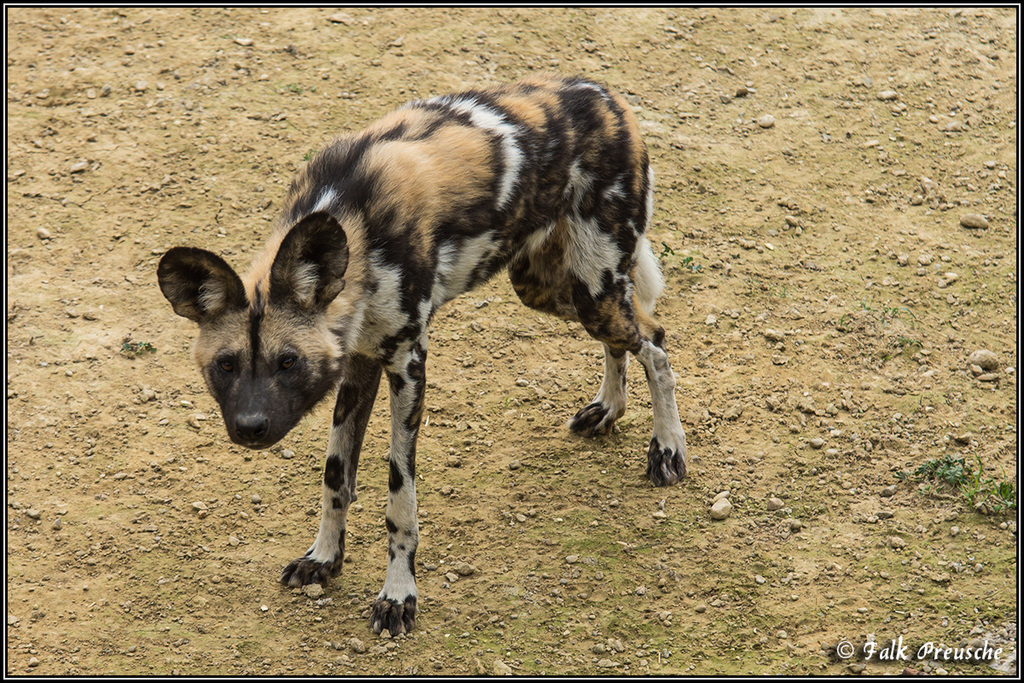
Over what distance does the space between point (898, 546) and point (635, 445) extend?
4.47 ft

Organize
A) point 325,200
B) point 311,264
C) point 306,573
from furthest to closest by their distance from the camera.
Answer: point 306,573, point 325,200, point 311,264

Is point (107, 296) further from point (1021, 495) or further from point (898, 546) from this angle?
point (1021, 495)

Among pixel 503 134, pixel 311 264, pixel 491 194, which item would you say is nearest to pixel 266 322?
pixel 311 264

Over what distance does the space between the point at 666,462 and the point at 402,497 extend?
1.37m

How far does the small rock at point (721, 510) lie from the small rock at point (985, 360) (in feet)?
5.72

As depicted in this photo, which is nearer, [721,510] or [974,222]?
[721,510]

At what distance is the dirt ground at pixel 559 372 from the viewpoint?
3.98m

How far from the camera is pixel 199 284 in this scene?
352 cm

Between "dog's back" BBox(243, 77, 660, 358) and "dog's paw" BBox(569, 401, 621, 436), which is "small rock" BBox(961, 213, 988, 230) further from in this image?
"dog's paw" BBox(569, 401, 621, 436)

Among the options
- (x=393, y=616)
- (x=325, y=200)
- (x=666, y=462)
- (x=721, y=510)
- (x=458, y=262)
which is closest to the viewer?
(x=325, y=200)

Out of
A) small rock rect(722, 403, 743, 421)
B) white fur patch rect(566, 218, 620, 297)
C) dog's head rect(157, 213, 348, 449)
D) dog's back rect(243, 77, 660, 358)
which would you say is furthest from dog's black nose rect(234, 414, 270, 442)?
small rock rect(722, 403, 743, 421)

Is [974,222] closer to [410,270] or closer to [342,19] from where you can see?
[410,270]

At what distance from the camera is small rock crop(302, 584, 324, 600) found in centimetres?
416

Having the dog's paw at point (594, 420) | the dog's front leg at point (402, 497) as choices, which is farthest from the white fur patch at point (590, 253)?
the dog's front leg at point (402, 497)
